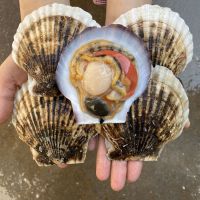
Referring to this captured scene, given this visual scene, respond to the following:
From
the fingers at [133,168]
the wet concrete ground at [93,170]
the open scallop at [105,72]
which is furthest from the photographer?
the wet concrete ground at [93,170]

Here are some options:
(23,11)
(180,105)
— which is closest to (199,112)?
(180,105)

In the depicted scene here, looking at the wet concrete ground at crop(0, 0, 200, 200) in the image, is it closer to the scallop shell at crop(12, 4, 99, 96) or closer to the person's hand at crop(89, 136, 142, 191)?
the person's hand at crop(89, 136, 142, 191)

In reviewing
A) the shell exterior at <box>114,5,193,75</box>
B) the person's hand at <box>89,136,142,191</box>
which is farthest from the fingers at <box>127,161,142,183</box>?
the shell exterior at <box>114,5,193,75</box>

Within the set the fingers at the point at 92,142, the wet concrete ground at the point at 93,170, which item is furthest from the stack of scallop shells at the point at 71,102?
the wet concrete ground at the point at 93,170

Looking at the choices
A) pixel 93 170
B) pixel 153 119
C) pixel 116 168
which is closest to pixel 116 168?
pixel 116 168

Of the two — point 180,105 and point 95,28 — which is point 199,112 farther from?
point 95,28

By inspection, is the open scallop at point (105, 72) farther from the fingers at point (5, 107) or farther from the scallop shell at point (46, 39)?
the fingers at point (5, 107)
